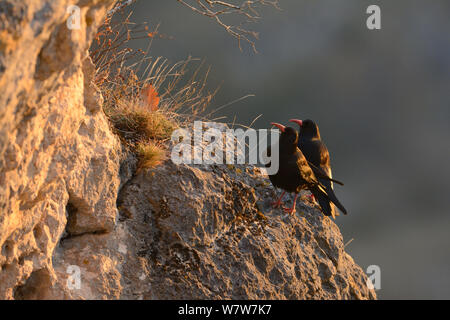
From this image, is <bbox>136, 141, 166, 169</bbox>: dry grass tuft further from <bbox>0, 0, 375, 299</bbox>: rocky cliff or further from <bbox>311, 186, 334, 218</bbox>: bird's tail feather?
<bbox>311, 186, 334, 218</bbox>: bird's tail feather

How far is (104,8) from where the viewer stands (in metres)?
2.88

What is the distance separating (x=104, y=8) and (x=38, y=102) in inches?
25.5

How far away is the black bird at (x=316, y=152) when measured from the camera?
472cm

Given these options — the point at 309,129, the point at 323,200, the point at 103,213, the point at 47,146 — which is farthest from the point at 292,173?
the point at 47,146

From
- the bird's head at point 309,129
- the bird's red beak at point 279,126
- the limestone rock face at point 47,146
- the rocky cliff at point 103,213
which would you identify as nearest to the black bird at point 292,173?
the bird's red beak at point 279,126

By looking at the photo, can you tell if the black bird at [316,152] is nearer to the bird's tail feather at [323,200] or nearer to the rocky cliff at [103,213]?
the bird's tail feather at [323,200]

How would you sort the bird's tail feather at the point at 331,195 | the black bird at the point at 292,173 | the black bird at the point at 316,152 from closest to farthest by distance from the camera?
1. the bird's tail feather at the point at 331,195
2. the black bird at the point at 292,173
3. the black bird at the point at 316,152

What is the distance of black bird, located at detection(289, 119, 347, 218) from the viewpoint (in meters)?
4.72

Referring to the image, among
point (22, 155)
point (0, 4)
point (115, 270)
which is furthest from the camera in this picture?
point (115, 270)

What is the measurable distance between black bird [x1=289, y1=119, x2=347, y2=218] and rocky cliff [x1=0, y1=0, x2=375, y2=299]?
291 millimetres

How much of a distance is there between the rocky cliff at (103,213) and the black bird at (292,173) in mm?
223
